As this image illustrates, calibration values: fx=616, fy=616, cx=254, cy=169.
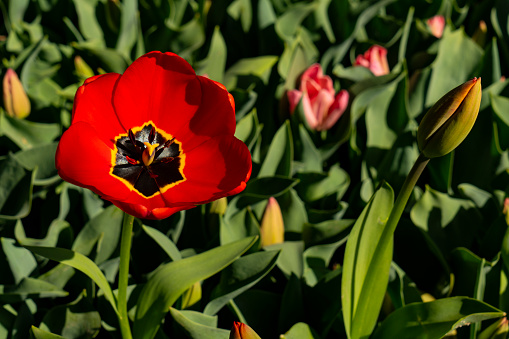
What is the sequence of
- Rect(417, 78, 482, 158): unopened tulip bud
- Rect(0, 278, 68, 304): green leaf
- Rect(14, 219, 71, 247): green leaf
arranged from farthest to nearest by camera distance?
Rect(14, 219, 71, 247): green leaf, Rect(0, 278, 68, 304): green leaf, Rect(417, 78, 482, 158): unopened tulip bud

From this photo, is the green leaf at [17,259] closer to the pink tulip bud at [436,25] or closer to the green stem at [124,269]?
the green stem at [124,269]

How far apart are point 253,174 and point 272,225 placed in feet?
0.79

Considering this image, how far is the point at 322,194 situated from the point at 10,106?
0.88m

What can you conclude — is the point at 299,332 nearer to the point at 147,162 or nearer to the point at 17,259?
the point at 147,162

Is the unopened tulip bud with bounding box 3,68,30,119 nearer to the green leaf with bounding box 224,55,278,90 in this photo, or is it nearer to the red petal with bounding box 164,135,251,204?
the green leaf with bounding box 224,55,278,90

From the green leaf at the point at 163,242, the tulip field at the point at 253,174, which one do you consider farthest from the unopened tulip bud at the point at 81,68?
the green leaf at the point at 163,242

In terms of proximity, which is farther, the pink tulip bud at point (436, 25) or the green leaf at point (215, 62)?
the pink tulip bud at point (436, 25)

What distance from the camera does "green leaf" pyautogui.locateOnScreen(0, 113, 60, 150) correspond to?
61.9 inches

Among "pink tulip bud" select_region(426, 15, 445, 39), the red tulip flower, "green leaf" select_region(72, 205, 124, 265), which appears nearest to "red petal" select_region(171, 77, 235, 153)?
the red tulip flower

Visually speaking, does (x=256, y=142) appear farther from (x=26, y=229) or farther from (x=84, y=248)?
(x=26, y=229)

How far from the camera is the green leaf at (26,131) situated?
1573 mm

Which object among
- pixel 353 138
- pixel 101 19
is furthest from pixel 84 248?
pixel 101 19

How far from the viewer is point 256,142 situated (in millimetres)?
Result: 1571

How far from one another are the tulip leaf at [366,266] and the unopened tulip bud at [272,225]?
0.28 m
